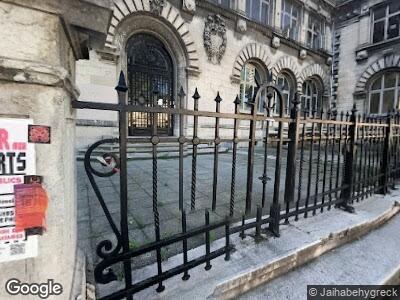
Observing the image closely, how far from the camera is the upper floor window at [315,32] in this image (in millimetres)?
14594

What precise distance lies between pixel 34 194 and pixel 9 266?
30cm

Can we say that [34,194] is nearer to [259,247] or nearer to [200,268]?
[200,268]

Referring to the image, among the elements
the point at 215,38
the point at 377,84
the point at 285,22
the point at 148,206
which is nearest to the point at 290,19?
the point at 285,22

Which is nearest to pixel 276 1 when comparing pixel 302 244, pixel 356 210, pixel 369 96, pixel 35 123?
pixel 369 96

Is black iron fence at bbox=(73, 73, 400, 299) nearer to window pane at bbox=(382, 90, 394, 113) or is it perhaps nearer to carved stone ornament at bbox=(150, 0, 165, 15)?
carved stone ornament at bbox=(150, 0, 165, 15)

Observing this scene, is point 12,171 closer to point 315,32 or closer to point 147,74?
point 147,74

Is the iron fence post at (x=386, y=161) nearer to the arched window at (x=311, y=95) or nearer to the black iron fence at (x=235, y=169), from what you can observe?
the black iron fence at (x=235, y=169)

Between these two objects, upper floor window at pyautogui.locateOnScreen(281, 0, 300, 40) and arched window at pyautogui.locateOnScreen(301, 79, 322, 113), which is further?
arched window at pyautogui.locateOnScreen(301, 79, 322, 113)

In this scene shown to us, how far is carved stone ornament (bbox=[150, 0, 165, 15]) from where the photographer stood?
307 inches

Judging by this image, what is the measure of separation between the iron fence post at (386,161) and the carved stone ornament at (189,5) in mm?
7808

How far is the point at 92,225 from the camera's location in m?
2.44

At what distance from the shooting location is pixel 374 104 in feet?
45.9

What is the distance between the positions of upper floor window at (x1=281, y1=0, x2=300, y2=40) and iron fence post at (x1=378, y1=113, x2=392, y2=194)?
38.4 feet

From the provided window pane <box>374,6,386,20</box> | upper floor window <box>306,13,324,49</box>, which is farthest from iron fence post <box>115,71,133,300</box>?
window pane <box>374,6,386,20</box>
